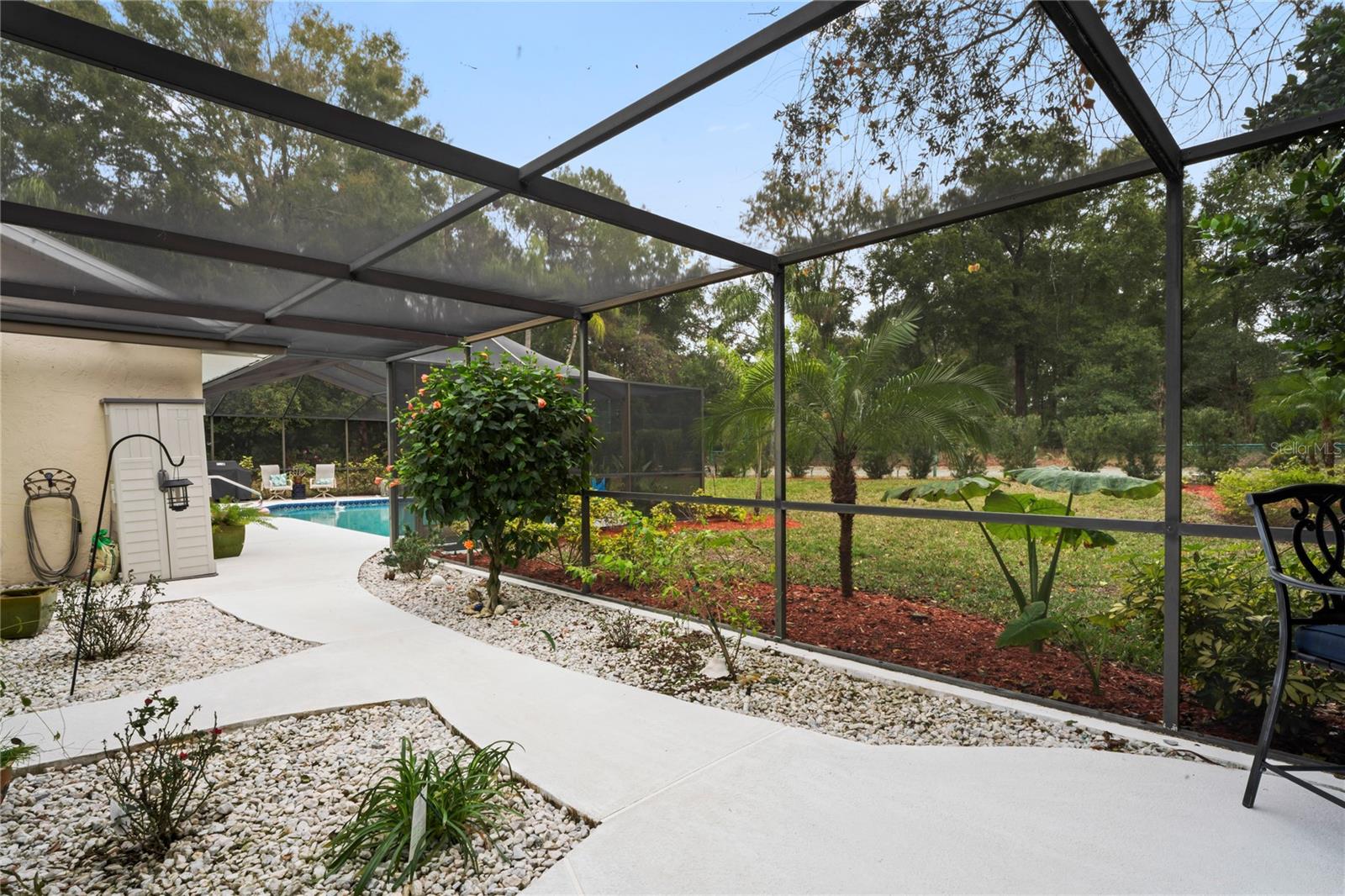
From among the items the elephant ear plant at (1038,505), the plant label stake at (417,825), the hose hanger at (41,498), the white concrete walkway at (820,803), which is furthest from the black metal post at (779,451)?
the hose hanger at (41,498)

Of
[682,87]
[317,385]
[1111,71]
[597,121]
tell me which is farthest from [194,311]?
[317,385]

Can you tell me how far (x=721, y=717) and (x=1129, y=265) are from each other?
189 inches

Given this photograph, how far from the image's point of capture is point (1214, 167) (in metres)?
3.71

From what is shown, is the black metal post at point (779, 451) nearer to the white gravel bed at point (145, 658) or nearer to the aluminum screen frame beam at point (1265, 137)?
the aluminum screen frame beam at point (1265, 137)

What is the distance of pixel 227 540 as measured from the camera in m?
7.05

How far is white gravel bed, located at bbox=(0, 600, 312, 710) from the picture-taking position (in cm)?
324

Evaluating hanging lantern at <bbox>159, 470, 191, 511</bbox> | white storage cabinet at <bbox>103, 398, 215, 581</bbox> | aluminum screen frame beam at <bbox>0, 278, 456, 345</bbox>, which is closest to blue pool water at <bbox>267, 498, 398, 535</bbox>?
white storage cabinet at <bbox>103, 398, 215, 581</bbox>

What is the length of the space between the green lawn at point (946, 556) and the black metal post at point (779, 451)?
1.49 m

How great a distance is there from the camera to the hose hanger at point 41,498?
5.30 meters

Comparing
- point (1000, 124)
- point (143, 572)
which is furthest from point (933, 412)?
point (143, 572)

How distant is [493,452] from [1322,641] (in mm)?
4305

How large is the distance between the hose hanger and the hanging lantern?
26.5 inches

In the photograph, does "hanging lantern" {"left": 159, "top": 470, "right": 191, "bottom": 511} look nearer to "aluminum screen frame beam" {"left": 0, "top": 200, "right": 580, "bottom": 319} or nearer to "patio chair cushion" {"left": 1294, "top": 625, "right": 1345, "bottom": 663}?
"aluminum screen frame beam" {"left": 0, "top": 200, "right": 580, "bottom": 319}

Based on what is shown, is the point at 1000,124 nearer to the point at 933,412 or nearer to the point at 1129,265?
the point at 933,412
